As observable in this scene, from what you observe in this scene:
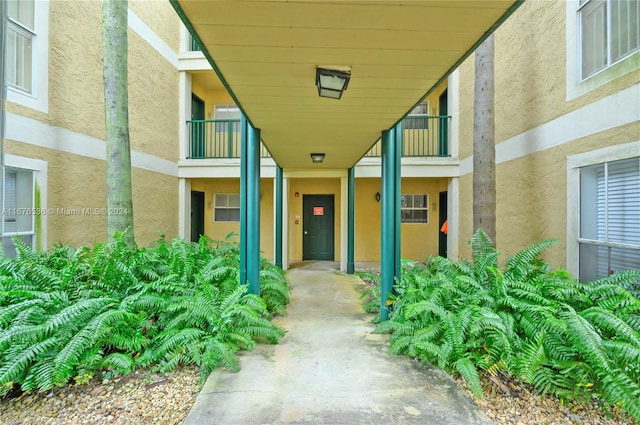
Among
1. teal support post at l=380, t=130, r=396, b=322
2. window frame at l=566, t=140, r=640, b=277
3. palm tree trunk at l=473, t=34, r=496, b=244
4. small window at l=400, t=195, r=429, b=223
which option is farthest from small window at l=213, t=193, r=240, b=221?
window frame at l=566, t=140, r=640, b=277

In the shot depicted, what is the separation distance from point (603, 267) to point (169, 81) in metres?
9.31

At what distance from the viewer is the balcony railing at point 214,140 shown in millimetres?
8575

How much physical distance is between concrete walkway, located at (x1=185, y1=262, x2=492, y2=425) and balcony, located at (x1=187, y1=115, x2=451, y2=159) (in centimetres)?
569

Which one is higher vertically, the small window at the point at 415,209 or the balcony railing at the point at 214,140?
the balcony railing at the point at 214,140

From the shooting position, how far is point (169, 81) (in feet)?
26.4

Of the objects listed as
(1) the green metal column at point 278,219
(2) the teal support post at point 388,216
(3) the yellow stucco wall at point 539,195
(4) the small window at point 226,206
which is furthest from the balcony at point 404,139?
(2) the teal support post at point 388,216

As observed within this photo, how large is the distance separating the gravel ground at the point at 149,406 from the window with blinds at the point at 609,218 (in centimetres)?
212

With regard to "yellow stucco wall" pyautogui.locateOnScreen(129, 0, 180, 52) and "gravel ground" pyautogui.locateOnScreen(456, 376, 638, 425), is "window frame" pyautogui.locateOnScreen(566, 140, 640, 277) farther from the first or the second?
"yellow stucco wall" pyautogui.locateOnScreen(129, 0, 180, 52)

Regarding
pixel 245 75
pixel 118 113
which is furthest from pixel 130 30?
pixel 245 75

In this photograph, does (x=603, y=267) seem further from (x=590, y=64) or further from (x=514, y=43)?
(x=514, y=43)

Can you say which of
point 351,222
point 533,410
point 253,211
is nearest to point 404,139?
point 351,222

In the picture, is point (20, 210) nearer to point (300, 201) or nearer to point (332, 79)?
point (332, 79)

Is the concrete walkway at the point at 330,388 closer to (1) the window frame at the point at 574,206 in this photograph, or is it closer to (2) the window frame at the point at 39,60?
(1) the window frame at the point at 574,206

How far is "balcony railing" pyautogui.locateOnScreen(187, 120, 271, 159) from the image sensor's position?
8.57 metres
